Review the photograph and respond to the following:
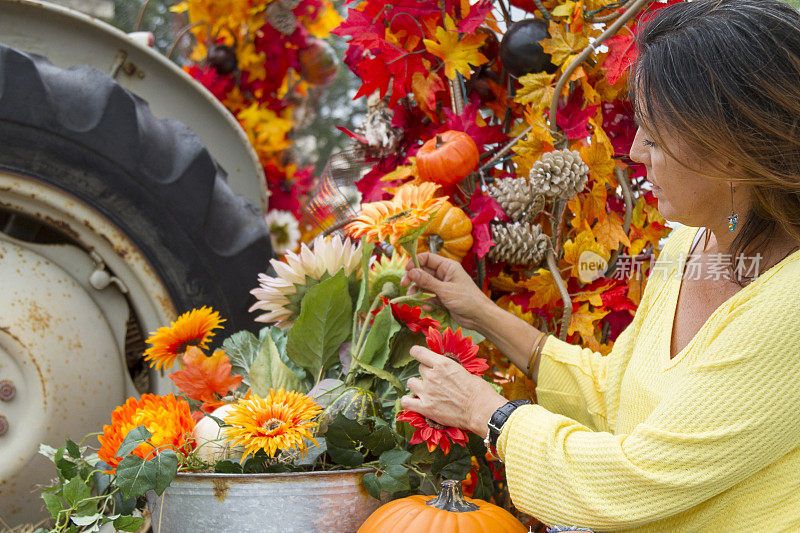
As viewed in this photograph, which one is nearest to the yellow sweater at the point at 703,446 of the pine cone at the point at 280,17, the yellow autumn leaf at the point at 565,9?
A: the yellow autumn leaf at the point at 565,9

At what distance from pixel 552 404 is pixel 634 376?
1.01ft

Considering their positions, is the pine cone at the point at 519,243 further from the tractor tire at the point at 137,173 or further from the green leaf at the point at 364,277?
the tractor tire at the point at 137,173

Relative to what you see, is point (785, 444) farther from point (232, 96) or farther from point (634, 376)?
point (232, 96)

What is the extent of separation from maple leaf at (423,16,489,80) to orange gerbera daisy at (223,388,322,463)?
Answer: 30.3 inches

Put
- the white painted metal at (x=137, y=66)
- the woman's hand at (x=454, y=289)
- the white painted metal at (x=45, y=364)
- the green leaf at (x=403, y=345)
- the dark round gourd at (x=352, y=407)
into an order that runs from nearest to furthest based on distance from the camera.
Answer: the dark round gourd at (x=352, y=407), the green leaf at (x=403, y=345), the woman's hand at (x=454, y=289), the white painted metal at (x=45, y=364), the white painted metal at (x=137, y=66)

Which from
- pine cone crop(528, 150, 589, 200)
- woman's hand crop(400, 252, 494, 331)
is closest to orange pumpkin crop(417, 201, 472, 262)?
woman's hand crop(400, 252, 494, 331)

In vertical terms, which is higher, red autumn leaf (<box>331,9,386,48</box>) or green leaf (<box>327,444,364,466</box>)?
red autumn leaf (<box>331,9,386,48</box>)

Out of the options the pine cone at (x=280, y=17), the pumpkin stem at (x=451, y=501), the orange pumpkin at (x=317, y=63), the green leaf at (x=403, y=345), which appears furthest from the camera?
the orange pumpkin at (x=317, y=63)

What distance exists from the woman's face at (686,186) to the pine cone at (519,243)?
0.37 metres

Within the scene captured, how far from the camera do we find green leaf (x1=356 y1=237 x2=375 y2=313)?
1.27m

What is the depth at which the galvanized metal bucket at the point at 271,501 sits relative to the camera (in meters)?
1.07

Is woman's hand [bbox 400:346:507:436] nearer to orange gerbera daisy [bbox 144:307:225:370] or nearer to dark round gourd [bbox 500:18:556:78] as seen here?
orange gerbera daisy [bbox 144:307:225:370]

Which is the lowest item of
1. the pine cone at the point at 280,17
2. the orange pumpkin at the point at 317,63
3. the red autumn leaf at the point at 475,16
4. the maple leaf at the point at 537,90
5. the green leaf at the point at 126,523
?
the green leaf at the point at 126,523

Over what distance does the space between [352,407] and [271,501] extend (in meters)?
0.22
